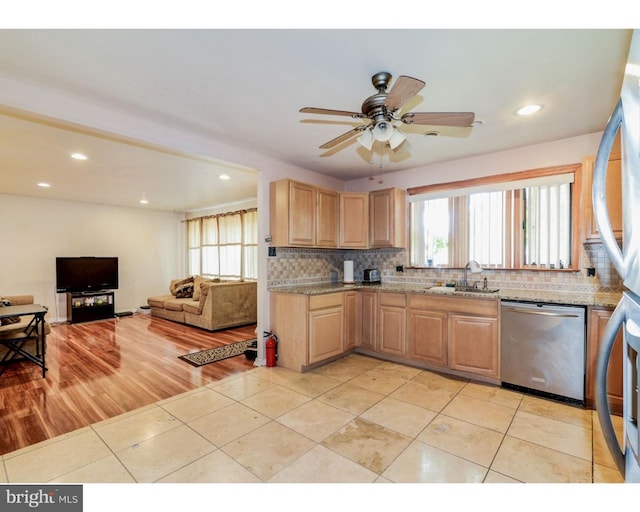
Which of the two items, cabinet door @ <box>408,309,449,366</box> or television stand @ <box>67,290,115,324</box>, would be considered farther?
television stand @ <box>67,290,115,324</box>

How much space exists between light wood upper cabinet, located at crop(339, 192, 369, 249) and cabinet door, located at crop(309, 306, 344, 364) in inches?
38.7

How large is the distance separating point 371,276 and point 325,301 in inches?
41.3

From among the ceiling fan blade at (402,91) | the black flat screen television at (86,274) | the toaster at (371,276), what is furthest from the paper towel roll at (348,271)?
the black flat screen television at (86,274)

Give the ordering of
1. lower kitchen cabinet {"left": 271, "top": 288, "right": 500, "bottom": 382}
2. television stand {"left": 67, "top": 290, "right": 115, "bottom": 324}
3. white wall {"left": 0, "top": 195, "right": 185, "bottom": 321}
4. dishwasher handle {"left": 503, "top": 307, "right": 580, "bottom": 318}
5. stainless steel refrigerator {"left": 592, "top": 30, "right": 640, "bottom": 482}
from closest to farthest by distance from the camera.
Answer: stainless steel refrigerator {"left": 592, "top": 30, "right": 640, "bottom": 482}
dishwasher handle {"left": 503, "top": 307, "right": 580, "bottom": 318}
lower kitchen cabinet {"left": 271, "top": 288, "right": 500, "bottom": 382}
white wall {"left": 0, "top": 195, "right": 185, "bottom": 321}
television stand {"left": 67, "top": 290, "right": 115, "bottom": 324}

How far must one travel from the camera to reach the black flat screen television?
6035mm

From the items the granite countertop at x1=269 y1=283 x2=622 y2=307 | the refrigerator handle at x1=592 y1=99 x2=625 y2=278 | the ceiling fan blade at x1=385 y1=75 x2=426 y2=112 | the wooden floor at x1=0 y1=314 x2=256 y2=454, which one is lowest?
the wooden floor at x1=0 y1=314 x2=256 y2=454

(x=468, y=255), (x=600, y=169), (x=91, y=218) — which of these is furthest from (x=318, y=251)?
(x=91, y=218)

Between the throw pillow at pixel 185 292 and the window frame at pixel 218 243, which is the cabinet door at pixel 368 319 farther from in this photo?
the throw pillow at pixel 185 292

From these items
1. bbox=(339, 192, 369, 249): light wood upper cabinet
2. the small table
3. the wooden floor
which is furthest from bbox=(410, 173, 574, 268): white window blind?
the small table

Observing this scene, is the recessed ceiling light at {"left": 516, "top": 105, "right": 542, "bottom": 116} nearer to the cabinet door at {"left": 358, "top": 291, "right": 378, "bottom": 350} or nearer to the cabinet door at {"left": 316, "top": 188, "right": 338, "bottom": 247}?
the cabinet door at {"left": 316, "top": 188, "right": 338, "bottom": 247}

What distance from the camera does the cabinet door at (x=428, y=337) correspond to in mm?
3316

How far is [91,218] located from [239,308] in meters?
3.89

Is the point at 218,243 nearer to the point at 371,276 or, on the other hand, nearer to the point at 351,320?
the point at 371,276

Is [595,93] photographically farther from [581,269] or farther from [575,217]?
[581,269]
